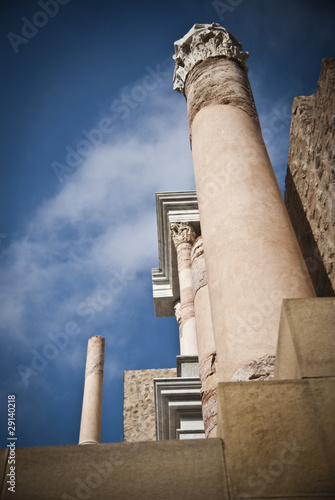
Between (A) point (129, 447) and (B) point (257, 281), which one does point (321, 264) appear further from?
(A) point (129, 447)

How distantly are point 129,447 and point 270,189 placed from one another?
10.1 ft

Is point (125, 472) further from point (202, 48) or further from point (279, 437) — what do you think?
point (202, 48)

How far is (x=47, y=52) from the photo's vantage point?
27.5m

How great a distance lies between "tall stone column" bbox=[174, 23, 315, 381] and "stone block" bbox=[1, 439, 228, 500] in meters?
1.28

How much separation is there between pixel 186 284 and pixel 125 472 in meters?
9.03

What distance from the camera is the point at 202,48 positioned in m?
6.75

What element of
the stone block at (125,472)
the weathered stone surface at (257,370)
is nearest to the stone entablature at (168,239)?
the weathered stone surface at (257,370)

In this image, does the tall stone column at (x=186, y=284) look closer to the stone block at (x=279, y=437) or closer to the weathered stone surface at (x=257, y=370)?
the weathered stone surface at (x=257, y=370)

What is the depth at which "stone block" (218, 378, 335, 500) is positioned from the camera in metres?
2.03

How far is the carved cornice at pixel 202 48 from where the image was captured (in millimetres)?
6617
